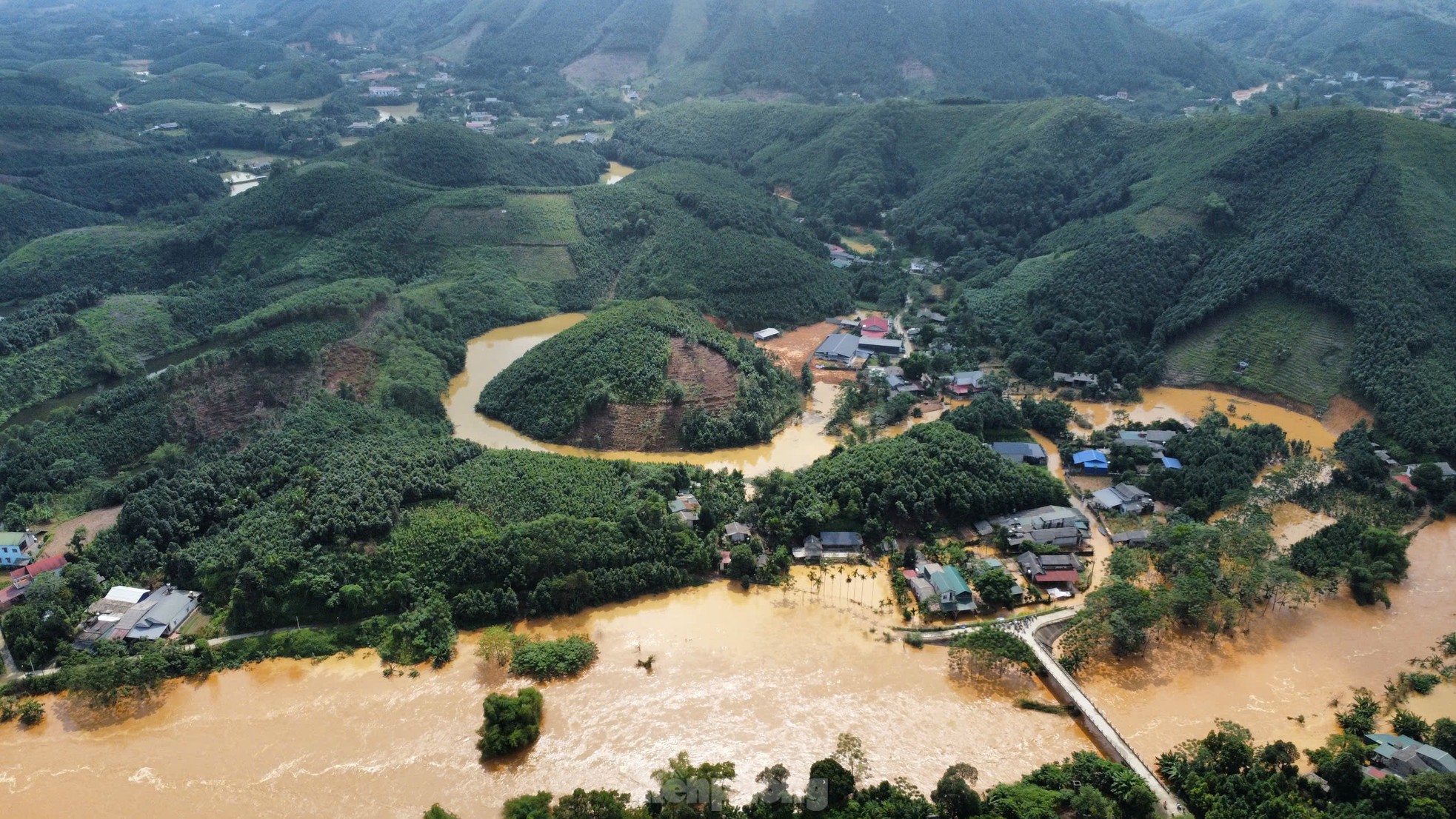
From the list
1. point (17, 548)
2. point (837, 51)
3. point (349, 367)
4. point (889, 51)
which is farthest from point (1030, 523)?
point (889, 51)

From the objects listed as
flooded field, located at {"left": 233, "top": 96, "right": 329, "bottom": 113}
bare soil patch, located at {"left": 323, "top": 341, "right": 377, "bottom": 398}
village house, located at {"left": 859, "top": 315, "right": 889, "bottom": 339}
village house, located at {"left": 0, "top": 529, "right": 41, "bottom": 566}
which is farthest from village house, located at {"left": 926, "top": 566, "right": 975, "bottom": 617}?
flooded field, located at {"left": 233, "top": 96, "right": 329, "bottom": 113}

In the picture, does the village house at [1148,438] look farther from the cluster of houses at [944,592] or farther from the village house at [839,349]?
the village house at [839,349]

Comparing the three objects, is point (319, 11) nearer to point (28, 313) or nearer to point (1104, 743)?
point (28, 313)

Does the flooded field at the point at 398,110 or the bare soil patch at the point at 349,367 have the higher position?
the bare soil patch at the point at 349,367

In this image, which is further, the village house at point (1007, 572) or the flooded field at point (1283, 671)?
the village house at point (1007, 572)

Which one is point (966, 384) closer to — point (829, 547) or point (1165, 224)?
point (829, 547)

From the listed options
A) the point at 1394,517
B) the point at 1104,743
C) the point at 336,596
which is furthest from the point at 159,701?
the point at 1394,517

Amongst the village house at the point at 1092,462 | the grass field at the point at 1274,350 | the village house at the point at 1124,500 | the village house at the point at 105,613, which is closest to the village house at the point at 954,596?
the village house at the point at 1124,500

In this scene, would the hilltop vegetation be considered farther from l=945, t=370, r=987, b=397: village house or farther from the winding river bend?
the winding river bend
